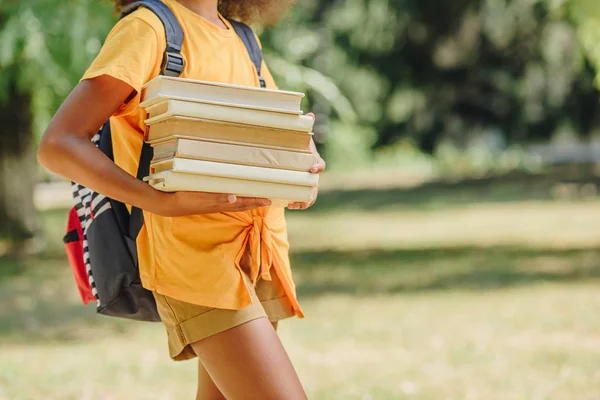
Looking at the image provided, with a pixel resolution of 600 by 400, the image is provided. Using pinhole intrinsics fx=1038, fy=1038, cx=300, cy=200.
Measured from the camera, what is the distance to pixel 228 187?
2.31 meters

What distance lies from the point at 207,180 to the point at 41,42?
8811 millimetres

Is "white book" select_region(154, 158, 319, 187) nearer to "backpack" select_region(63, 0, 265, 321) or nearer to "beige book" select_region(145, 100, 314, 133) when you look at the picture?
"beige book" select_region(145, 100, 314, 133)

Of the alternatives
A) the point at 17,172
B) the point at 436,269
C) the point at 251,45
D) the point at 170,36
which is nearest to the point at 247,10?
the point at 251,45

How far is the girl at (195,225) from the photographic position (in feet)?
7.70

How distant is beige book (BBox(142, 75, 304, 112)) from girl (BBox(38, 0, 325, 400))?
101mm

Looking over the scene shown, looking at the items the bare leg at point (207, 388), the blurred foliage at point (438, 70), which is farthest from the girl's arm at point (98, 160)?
the blurred foliage at point (438, 70)

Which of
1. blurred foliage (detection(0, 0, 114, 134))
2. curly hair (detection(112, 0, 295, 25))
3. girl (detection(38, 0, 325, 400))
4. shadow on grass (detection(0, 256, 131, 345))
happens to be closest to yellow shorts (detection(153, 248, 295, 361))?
girl (detection(38, 0, 325, 400))

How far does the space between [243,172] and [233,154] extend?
5 cm

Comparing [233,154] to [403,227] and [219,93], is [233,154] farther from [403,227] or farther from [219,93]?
[403,227]

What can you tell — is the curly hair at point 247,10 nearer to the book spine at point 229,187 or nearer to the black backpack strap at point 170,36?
the black backpack strap at point 170,36

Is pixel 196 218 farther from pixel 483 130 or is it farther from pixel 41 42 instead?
pixel 483 130

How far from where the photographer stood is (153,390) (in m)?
5.96

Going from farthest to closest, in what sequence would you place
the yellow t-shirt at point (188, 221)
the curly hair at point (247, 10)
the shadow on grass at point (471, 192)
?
the shadow on grass at point (471, 192), the curly hair at point (247, 10), the yellow t-shirt at point (188, 221)

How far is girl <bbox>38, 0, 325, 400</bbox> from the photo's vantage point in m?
2.35
